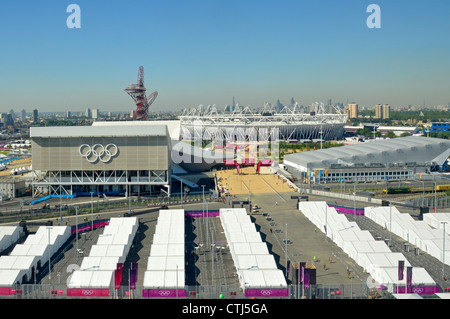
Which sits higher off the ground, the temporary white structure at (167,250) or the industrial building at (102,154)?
the industrial building at (102,154)

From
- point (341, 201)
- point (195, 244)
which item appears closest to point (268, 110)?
point (341, 201)

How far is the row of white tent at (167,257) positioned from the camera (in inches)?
650

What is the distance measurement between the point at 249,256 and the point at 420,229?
10606 mm

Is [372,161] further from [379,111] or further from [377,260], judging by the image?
[379,111]

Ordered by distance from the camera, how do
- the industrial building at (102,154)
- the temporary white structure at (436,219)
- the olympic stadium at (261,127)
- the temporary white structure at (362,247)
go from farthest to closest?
the olympic stadium at (261,127) < the industrial building at (102,154) < the temporary white structure at (436,219) < the temporary white structure at (362,247)

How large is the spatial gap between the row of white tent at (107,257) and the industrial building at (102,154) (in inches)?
386

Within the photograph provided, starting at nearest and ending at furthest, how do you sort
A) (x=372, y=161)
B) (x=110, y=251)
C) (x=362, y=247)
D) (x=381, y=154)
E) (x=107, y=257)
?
1. (x=107, y=257)
2. (x=110, y=251)
3. (x=362, y=247)
4. (x=372, y=161)
5. (x=381, y=154)

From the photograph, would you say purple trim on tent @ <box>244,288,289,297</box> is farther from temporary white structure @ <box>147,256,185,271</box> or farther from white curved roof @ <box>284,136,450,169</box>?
white curved roof @ <box>284,136,450,169</box>

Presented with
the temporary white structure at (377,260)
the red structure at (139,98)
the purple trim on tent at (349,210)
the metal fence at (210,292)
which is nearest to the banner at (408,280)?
→ the metal fence at (210,292)

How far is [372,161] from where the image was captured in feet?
147

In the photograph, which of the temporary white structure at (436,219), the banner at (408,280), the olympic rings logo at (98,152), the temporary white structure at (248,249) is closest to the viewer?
the banner at (408,280)

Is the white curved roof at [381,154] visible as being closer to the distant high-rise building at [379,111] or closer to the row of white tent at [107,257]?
the row of white tent at [107,257]

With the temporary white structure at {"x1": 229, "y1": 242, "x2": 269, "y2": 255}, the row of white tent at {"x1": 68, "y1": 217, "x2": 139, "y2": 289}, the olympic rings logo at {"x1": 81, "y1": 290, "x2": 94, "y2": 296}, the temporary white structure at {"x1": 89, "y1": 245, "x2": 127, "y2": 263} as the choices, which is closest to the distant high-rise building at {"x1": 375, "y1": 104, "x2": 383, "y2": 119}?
the row of white tent at {"x1": 68, "y1": 217, "x2": 139, "y2": 289}

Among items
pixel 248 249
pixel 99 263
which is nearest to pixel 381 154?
pixel 248 249
